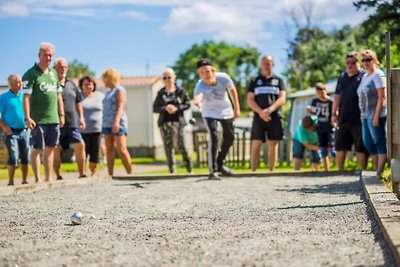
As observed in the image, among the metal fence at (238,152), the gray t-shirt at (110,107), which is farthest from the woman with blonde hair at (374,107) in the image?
the metal fence at (238,152)

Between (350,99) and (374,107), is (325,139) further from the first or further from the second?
(374,107)

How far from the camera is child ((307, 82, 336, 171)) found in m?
12.5

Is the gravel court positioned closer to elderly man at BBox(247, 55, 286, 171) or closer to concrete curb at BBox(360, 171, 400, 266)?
concrete curb at BBox(360, 171, 400, 266)

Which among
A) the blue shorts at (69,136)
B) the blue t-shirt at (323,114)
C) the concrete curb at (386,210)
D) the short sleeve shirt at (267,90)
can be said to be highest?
the short sleeve shirt at (267,90)

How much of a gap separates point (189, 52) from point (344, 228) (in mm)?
110725

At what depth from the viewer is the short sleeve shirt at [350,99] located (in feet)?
34.4

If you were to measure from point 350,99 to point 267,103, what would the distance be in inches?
54.0

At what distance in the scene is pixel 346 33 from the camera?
57969mm

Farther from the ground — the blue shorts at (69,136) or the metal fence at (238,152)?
the blue shorts at (69,136)

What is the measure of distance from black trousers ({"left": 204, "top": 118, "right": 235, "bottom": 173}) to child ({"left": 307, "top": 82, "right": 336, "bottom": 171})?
7.35 ft

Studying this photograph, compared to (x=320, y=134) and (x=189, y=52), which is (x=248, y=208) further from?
(x=189, y=52)

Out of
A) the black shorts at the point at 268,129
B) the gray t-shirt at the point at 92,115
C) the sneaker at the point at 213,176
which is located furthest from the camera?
the gray t-shirt at the point at 92,115

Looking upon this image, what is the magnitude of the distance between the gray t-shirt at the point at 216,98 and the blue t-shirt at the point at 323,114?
2366mm

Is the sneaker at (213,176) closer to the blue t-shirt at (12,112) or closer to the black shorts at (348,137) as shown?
the black shorts at (348,137)
